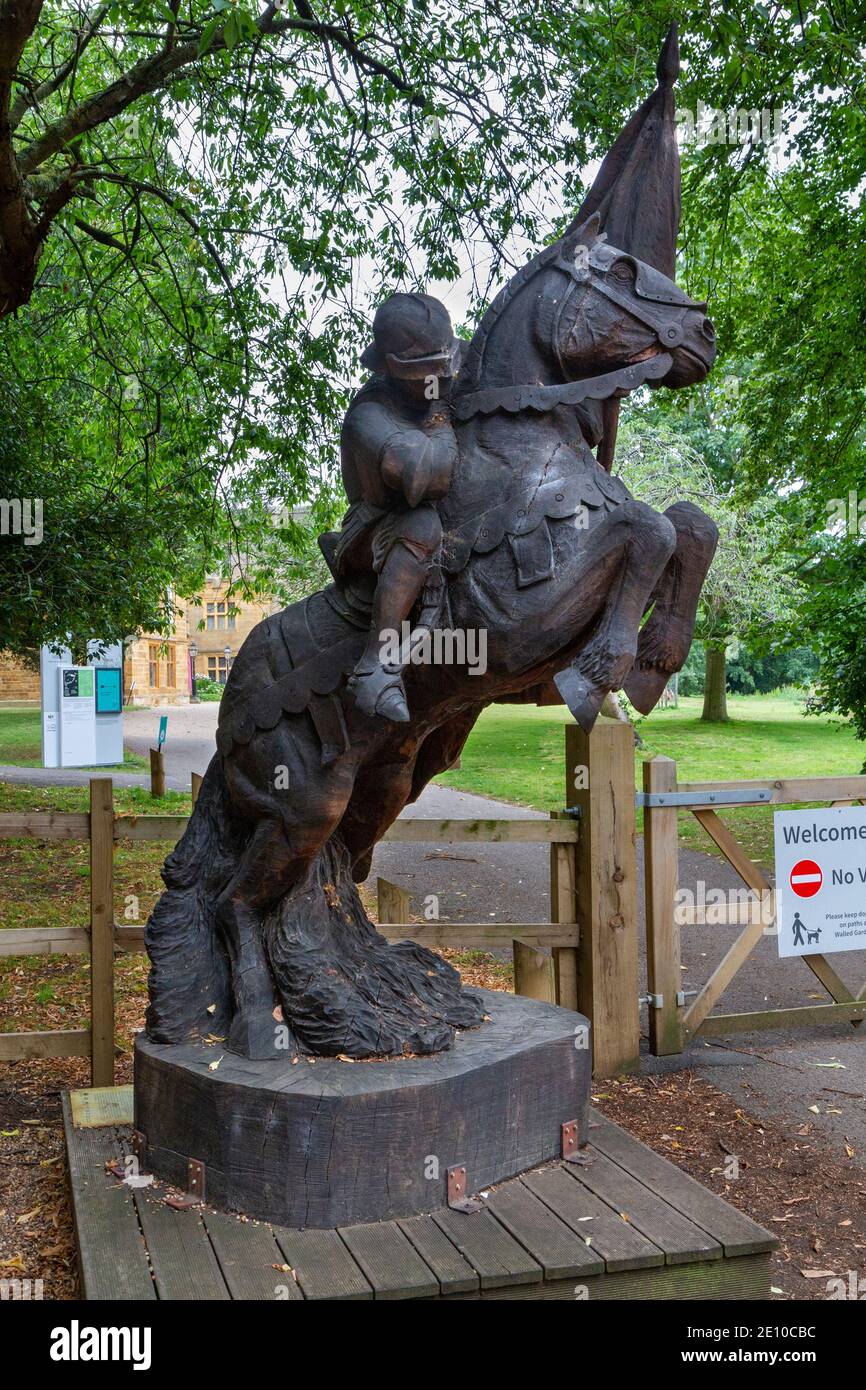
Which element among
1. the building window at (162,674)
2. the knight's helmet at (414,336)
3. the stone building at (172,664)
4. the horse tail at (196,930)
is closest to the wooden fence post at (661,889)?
the horse tail at (196,930)

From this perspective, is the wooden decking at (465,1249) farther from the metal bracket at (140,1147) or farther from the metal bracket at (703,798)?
the metal bracket at (703,798)

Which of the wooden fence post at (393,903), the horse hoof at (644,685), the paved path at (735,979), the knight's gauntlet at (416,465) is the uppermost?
the knight's gauntlet at (416,465)

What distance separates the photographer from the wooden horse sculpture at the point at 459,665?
326 cm

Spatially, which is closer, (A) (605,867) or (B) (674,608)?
(B) (674,608)

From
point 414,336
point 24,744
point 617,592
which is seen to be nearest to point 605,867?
point 617,592

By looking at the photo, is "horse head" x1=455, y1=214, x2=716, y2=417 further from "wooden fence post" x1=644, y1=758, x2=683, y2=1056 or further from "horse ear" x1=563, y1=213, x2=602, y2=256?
"wooden fence post" x1=644, y1=758, x2=683, y2=1056

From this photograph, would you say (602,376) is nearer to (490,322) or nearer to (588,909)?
(490,322)

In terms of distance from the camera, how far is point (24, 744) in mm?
23250

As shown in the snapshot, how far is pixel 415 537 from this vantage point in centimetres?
325

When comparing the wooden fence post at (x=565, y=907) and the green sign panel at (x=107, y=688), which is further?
the green sign panel at (x=107, y=688)

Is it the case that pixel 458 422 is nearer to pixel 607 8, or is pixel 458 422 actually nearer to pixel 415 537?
pixel 415 537

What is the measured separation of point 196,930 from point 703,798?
3.06 metres

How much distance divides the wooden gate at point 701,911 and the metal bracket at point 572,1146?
6.96ft

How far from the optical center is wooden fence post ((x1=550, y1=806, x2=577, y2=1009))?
5.73m
